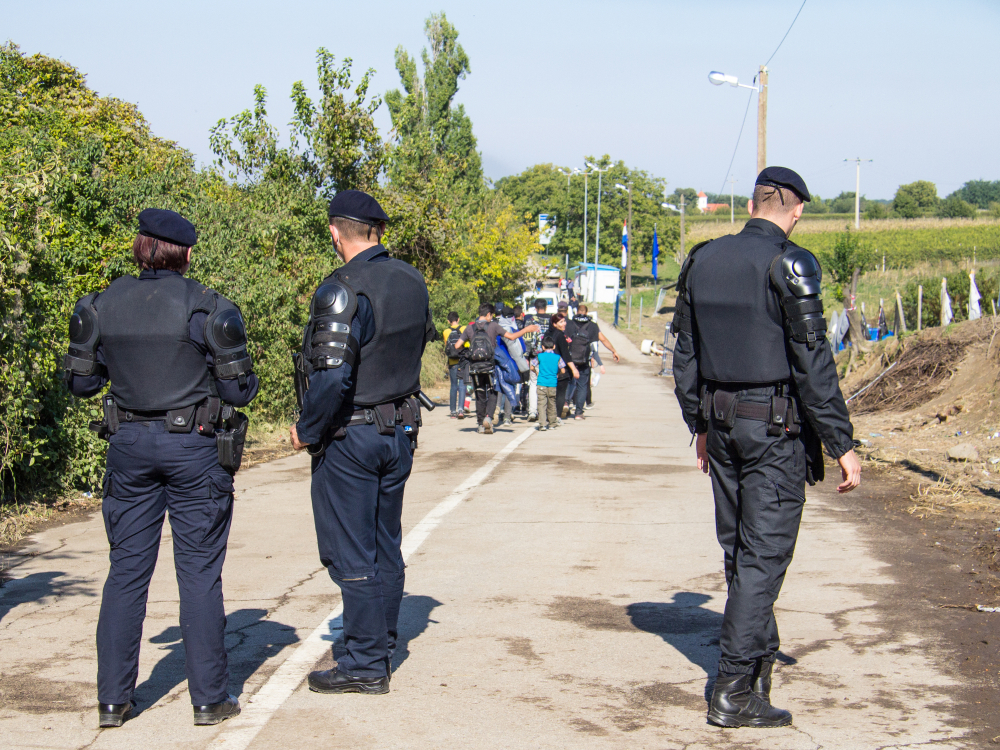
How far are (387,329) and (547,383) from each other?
11.2m

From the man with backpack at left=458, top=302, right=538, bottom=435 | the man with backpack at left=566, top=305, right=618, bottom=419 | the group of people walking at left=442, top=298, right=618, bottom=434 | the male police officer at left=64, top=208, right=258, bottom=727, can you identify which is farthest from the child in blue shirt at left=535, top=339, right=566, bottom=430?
the male police officer at left=64, top=208, right=258, bottom=727

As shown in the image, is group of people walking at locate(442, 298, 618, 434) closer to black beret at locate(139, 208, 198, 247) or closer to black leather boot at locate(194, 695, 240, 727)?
black beret at locate(139, 208, 198, 247)

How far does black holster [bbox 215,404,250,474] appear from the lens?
3.96 meters

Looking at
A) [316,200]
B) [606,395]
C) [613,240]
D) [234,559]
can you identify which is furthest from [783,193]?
[613,240]

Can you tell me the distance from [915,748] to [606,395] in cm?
1979

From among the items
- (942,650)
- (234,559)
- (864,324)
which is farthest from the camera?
(864,324)

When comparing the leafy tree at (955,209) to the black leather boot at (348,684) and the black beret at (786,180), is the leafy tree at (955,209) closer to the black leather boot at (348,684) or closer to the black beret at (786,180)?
the black beret at (786,180)

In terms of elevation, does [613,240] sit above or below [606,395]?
A: above

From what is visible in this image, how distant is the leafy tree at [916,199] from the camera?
438ft

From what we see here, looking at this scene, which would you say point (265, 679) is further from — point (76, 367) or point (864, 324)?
point (864, 324)

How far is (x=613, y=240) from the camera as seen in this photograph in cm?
9812

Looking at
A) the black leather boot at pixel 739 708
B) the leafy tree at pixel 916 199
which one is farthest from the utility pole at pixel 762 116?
the leafy tree at pixel 916 199

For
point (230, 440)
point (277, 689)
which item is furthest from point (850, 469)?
point (277, 689)

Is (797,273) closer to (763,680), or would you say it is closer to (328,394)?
(763,680)
